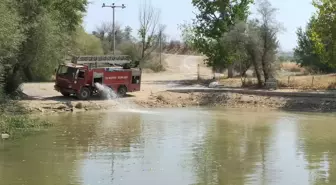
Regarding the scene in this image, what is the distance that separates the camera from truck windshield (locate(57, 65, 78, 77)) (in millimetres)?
31559

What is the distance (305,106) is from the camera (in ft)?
107

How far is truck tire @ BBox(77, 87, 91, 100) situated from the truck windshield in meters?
1.12

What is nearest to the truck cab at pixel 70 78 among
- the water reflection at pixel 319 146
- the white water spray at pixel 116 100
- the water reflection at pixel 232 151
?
the white water spray at pixel 116 100

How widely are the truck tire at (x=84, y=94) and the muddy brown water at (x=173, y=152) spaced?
4610 mm

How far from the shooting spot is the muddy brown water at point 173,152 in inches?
521

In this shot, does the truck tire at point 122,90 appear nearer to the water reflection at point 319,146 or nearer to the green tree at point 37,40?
the green tree at point 37,40

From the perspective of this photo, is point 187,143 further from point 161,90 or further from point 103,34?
point 103,34

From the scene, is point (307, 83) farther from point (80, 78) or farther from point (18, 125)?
point (18, 125)

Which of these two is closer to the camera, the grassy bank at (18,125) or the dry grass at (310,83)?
the grassy bank at (18,125)

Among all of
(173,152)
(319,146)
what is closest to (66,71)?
(173,152)

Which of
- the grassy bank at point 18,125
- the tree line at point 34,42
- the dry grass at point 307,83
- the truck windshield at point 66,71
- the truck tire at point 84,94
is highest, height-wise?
the tree line at point 34,42

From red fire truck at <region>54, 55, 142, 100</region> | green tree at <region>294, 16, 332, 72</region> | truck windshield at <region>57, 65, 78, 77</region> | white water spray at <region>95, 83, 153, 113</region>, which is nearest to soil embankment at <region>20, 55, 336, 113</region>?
white water spray at <region>95, 83, 153, 113</region>

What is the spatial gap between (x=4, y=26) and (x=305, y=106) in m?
19.2

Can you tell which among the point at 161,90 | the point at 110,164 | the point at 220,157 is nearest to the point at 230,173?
the point at 220,157
